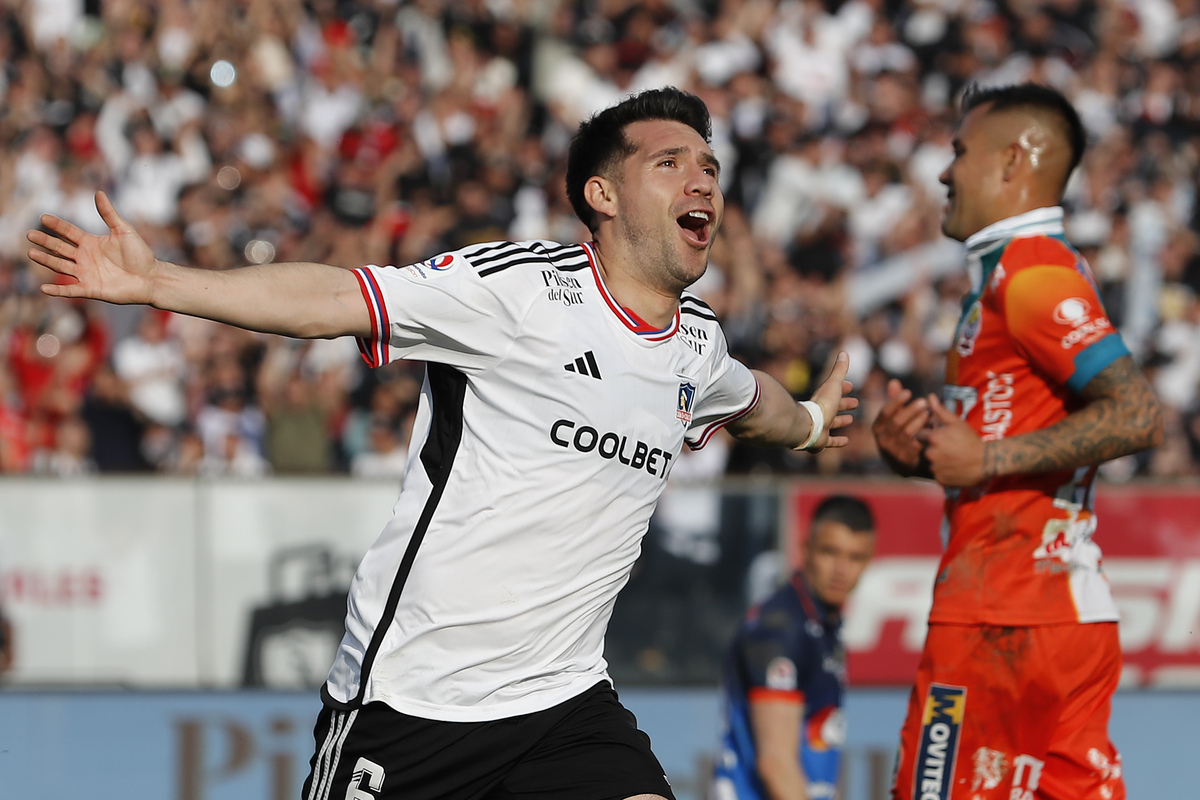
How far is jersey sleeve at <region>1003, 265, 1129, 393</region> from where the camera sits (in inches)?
168

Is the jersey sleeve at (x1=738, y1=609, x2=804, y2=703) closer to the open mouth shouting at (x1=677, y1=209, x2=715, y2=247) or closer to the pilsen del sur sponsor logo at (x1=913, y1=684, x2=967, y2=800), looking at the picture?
the pilsen del sur sponsor logo at (x1=913, y1=684, x2=967, y2=800)

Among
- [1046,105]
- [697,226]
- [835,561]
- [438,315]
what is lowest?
[835,561]

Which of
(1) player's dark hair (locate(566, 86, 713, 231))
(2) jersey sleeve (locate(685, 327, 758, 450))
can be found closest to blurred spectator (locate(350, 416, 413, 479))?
(2) jersey sleeve (locate(685, 327, 758, 450))

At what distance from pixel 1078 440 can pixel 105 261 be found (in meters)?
2.77

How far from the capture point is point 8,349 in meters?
11.8

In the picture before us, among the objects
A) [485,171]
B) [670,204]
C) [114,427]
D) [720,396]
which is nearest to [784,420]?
[720,396]

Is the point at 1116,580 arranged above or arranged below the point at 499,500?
below

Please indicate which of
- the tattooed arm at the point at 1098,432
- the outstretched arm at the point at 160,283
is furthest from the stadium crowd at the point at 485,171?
the outstretched arm at the point at 160,283

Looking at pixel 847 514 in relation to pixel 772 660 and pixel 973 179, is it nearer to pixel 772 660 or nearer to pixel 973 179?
pixel 772 660

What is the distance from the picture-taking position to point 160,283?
3396mm

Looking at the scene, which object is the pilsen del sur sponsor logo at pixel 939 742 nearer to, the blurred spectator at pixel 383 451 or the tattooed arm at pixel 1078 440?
the tattooed arm at pixel 1078 440

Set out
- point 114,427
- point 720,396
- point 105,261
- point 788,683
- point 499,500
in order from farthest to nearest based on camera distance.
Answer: point 114,427
point 788,683
point 720,396
point 499,500
point 105,261

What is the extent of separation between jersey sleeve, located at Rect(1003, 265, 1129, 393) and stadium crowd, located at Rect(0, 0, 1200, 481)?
22.5 feet

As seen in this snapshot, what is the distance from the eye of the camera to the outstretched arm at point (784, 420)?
4836 mm
